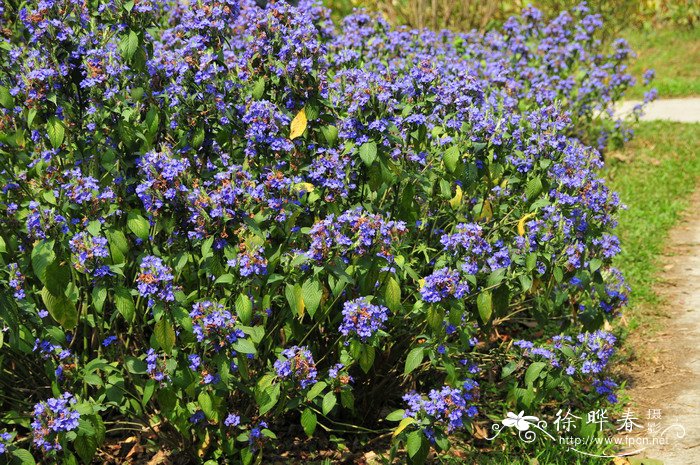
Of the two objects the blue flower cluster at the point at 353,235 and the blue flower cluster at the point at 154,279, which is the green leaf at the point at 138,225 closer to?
the blue flower cluster at the point at 154,279

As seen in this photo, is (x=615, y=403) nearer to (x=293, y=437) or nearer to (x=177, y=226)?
(x=293, y=437)

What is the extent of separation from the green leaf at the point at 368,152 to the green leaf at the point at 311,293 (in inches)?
19.8

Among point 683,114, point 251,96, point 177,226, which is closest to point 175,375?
point 177,226

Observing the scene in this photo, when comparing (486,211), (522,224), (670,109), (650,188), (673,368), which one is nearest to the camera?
(522,224)

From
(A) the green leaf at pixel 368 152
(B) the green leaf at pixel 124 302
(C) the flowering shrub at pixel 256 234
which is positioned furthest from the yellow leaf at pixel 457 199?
(B) the green leaf at pixel 124 302

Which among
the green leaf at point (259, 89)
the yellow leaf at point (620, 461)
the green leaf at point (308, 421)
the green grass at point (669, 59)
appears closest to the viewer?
the green leaf at point (308, 421)

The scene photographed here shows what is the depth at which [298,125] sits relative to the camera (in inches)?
130

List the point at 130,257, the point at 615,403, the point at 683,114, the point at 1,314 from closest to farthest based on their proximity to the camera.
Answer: the point at 1,314 < the point at 130,257 < the point at 615,403 < the point at 683,114

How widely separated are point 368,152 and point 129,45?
963mm

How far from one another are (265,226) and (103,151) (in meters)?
0.70

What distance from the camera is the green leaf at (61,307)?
2.97m

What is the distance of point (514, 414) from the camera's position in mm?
3758

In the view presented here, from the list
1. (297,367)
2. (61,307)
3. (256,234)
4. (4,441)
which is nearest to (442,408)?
(297,367)

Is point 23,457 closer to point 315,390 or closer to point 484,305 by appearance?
point 315,390
